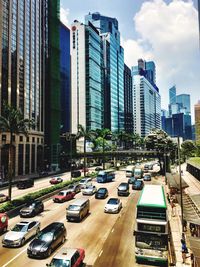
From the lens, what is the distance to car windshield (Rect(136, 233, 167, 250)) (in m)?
20.6

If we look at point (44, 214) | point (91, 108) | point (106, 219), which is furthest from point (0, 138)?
point (91, 108)

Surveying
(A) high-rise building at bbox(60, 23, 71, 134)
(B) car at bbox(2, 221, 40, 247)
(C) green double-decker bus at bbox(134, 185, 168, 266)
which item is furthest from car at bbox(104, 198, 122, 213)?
(A) high-rise building at bbox(60, 23, 71, 134)

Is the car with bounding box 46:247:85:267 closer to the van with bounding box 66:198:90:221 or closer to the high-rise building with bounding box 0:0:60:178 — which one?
the van with bounding box 66:198:90:221

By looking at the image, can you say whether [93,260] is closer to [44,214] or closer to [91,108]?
[44,214]

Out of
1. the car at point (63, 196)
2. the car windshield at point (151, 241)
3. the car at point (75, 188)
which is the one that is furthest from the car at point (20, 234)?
the car at point (75, 188)

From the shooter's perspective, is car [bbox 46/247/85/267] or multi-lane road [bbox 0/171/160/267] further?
multi-lane road [bbox 0/171/160/267]

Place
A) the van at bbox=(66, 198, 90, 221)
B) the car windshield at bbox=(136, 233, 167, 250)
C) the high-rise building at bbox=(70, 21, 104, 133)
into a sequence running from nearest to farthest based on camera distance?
1. the car windshield at bbox=(136, 233, 167, 250)
2. the van at bbox=(66, 198, 90, 221)
3. the high-rise building at bbox=(70, 21, 104, 133)

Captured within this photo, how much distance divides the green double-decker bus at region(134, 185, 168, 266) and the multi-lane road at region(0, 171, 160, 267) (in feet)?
4.67

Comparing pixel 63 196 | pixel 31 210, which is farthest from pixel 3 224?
pixel 63 196

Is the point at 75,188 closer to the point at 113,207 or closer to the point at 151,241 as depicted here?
the point at 113,207

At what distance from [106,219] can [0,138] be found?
180ft

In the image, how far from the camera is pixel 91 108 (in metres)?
194

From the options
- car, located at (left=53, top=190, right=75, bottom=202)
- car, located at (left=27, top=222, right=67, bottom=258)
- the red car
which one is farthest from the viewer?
car, located at (left=53, top=190, right=75, bottom=202)

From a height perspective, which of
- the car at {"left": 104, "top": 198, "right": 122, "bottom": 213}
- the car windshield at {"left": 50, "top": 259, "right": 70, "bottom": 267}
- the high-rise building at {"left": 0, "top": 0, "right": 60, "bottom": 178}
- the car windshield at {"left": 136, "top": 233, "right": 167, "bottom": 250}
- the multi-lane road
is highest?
the high-rise building at {"left": 0, "top": 0, "right": 60, "bottom": 178}
